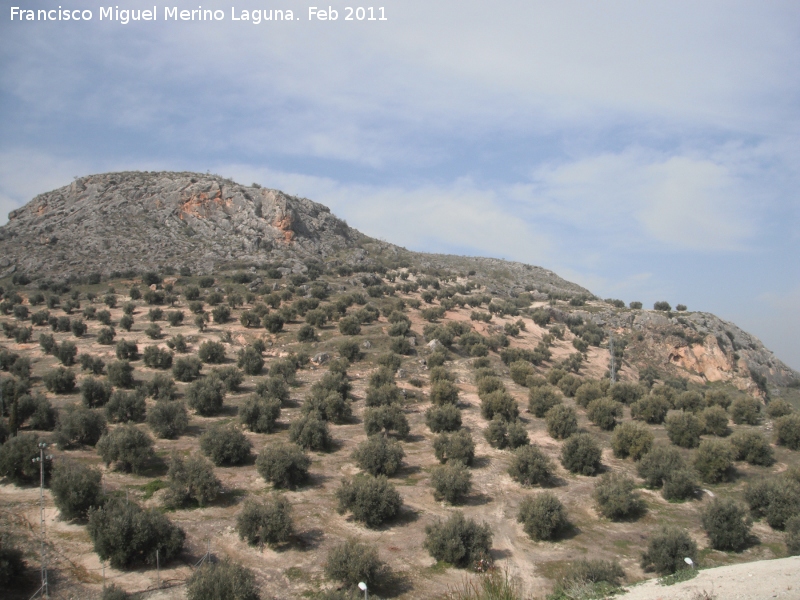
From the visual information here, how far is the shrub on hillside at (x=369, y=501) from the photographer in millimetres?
17344

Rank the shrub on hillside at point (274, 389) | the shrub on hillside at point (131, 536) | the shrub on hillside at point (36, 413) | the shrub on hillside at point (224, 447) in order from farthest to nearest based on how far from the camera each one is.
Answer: the shrub on hillside at point (274, 389)
the shrub on hillside at point (36, 413)
the shrub on hillside at point (224, 447)
the shrub on hillside at point (131, 536)

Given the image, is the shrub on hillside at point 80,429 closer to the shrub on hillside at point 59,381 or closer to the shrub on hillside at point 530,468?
the shrub on hillside at point 59,381

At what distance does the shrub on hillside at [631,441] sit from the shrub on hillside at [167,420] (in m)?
18.8

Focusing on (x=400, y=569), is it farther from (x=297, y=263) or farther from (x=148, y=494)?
(x=297, y=263)

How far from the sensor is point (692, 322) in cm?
5756

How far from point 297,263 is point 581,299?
36.8 meters

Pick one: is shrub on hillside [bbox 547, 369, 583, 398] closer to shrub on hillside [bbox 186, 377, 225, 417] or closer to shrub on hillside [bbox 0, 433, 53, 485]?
shrub on hillside [bbox 186, 377, 225, 417]

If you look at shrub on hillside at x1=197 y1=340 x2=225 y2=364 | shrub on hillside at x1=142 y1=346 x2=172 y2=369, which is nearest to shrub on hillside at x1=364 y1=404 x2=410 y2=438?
shrub on hillside at x1=197 y1=340 x2=225 y2=364

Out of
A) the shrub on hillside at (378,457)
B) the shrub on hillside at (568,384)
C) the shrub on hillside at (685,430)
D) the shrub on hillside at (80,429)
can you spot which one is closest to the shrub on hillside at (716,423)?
the shrub on hillside at (685,430)

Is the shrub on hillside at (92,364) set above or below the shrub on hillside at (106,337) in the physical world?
below

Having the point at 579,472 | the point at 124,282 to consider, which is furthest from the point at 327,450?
the point at 124,282

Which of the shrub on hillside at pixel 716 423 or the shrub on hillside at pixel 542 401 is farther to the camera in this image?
the shrub on hillside at pixel 542 401

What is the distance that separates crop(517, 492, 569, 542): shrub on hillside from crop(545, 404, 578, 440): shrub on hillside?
314 inches

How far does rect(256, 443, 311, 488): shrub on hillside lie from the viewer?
19.2 metres
